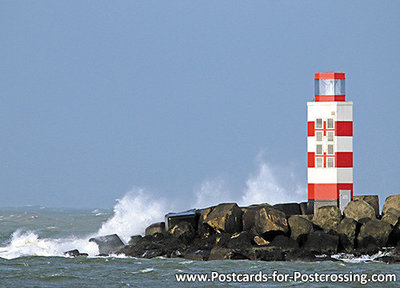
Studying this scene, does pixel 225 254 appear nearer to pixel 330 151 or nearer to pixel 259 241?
pixel 259 241

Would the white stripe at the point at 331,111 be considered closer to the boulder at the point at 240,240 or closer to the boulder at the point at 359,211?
the boulder at the point at 359,211

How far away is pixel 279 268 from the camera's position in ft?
60.6

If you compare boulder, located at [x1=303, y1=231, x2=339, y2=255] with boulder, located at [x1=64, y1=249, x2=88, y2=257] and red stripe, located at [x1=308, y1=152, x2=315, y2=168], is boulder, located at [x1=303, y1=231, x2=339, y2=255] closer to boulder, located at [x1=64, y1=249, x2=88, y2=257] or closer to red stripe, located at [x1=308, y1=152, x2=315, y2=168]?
red stripe, located at [x1=308, y1=152, x2=315, y2=168]

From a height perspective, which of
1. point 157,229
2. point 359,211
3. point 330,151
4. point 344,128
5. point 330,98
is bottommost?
point 157,229

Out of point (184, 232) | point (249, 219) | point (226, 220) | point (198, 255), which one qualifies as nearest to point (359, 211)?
point (249, 219)

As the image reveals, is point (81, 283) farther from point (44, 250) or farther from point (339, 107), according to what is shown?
point (339, 107)

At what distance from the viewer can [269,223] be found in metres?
20.0

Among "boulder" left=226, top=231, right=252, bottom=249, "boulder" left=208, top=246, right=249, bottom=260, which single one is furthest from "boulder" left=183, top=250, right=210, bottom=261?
"boulder" left=226, top=231, right=252, bottom=249

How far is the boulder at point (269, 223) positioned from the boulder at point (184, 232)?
1.71 m

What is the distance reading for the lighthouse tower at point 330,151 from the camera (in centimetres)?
2198

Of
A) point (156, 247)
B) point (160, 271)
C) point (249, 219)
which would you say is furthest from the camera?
point (156, 247)

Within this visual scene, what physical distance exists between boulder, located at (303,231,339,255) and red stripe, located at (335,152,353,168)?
2.65 m

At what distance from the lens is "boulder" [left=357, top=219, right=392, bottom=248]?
20.0m

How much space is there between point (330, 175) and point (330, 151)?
595 mm
